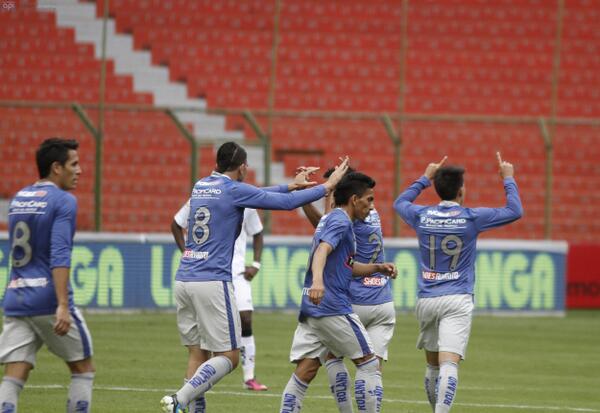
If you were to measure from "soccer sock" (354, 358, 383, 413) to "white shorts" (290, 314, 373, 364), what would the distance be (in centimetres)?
12

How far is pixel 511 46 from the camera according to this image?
28.6m

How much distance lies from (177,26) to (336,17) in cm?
377

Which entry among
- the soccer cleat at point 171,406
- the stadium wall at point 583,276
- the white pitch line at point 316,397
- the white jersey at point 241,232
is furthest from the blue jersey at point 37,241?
the stadium wall at point 583,276

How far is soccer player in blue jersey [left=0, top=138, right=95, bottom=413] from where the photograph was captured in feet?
26.5

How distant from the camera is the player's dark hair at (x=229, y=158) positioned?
9828 mm

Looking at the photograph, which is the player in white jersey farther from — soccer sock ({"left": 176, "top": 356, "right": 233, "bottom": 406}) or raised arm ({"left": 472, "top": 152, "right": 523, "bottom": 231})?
raised arm ({"left": 472, "top": 152, "right": 523, "bottom": 231})

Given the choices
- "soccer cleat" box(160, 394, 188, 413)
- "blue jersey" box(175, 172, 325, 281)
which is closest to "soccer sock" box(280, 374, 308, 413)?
"soccer cleat" box(160, 394, 188, 413)

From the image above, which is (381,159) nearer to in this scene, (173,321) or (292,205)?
(173,321)

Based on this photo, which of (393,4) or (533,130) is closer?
(533,130)

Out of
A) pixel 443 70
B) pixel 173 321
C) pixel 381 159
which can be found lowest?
pixel 173 321

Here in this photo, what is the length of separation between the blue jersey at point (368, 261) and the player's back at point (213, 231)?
1.31 metres

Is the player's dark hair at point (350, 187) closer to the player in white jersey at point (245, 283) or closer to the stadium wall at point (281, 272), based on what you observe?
the player in white jersey at point (245, 283)

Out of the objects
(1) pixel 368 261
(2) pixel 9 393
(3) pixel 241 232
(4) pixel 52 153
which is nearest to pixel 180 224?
(3) pixel 241 232

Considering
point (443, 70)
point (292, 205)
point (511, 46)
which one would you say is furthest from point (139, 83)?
point (292, 205)
